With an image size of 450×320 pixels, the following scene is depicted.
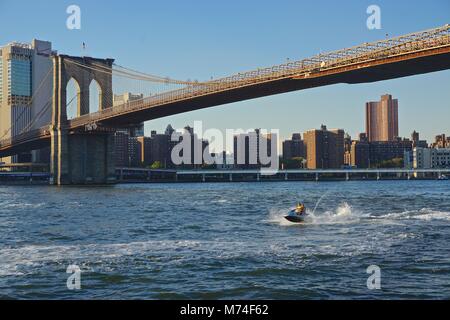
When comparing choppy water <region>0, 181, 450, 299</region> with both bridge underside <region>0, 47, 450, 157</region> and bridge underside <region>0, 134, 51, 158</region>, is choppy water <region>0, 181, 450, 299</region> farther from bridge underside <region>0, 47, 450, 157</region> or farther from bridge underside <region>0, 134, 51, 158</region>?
bridge underside <region>0, 134, 51, 158</region>

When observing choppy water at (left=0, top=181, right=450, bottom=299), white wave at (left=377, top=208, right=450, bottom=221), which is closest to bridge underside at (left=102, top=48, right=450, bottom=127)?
white wave at (left=377, top=208, right=450, bottom=221)

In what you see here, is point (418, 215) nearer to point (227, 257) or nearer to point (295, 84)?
point (227, 257)

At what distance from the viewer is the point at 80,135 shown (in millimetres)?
104250

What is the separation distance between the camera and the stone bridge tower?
102 meters

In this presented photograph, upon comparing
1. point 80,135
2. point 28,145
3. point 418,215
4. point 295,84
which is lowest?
point 418,215

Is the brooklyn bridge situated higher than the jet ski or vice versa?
the brooklyn bridge

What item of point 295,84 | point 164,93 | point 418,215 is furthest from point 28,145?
point 418,215

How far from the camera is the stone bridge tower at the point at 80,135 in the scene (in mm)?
102062

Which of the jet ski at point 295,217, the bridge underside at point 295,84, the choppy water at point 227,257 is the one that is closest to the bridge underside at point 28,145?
the bridge underside at point 295,84

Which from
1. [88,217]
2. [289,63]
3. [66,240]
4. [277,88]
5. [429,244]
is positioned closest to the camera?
[429,244]

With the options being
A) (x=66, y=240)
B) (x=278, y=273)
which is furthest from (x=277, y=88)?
(x=278, y=273)
